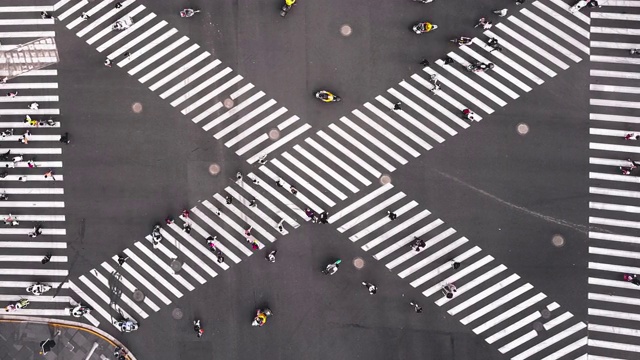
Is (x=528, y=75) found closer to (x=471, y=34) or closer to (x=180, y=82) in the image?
(x=471, y=34)

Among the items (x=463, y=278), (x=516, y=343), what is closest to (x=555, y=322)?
(x=516, y=343)

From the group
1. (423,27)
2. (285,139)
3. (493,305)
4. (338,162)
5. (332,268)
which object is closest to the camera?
(423,27)

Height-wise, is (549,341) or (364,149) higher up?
(364,149)

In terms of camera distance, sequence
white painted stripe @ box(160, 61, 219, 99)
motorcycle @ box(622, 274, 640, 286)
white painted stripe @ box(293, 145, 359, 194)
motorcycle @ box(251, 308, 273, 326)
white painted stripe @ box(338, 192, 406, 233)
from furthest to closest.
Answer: white painted stripe @ box(160, 61, 219, 99)
white painted stripe @ box(293, 145, 359, 194)
white painted stripe @ box(338, 192, 406, 233)
motorcycle @ box(251, 308, 273, 326)
motorcycle @ box(622, 274, 640, 286)

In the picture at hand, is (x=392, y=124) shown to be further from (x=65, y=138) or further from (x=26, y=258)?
(x=26, y=258)

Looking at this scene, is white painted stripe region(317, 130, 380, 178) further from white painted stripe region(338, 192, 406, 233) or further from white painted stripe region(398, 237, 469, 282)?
white painted stripe region(398, 237, 469, 282)

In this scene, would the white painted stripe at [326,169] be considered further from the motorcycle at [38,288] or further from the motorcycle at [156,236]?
the motorcycle at [38,288]

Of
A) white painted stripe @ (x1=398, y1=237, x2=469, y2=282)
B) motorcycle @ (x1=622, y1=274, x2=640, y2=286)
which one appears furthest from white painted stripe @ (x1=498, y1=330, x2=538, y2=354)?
motorcycle @ (x1=622, y1=274, x2=640, y2=286)

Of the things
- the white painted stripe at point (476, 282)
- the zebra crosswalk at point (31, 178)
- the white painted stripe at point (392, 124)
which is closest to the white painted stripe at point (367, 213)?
the white painted stripe at point (392, 124)
